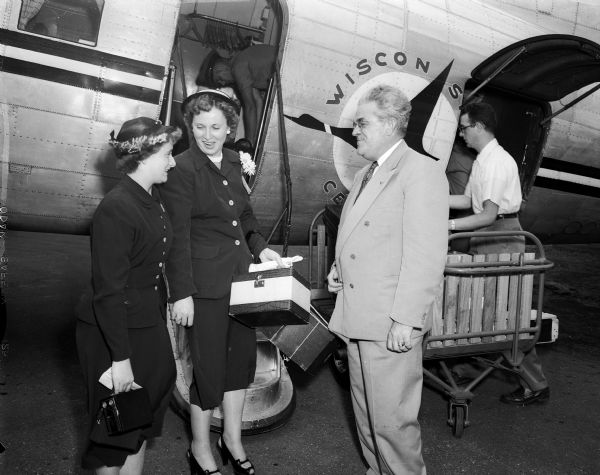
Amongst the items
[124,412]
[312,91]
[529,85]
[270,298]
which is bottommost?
[124,412]

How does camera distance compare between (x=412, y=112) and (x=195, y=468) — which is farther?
(x=412, y=112)

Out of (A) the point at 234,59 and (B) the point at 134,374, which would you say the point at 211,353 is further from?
(A) the point at 234,59

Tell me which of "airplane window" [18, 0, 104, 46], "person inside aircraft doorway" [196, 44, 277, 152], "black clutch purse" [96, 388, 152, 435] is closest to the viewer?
"black clutch purse" [96, 388, 152, 435]

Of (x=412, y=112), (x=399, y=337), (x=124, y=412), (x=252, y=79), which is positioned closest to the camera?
(x=124, y=412)

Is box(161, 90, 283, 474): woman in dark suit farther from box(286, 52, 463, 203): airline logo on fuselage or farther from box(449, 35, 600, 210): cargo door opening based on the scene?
box(449, 35, 600, 210): cargo door opening

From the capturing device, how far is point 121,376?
1.84m

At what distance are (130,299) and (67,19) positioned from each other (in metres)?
2.41

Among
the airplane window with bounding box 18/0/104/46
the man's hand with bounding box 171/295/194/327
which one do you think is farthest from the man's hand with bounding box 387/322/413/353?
the airplane window with bounding box 18/0/104/46

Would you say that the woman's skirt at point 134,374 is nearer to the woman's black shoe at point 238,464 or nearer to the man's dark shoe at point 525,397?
the woman's black shoe at point 238,464

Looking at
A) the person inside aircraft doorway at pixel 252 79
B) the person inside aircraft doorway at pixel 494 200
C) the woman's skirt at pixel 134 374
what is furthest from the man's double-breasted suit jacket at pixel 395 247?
the person inside aircraft doorway at pixel 252 79

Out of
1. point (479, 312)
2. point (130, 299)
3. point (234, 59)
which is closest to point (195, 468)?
point (130, 299)

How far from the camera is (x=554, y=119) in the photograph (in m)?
5.54

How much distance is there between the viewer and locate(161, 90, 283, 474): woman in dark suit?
2314mm

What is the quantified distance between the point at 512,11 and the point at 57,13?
14.9 ft
